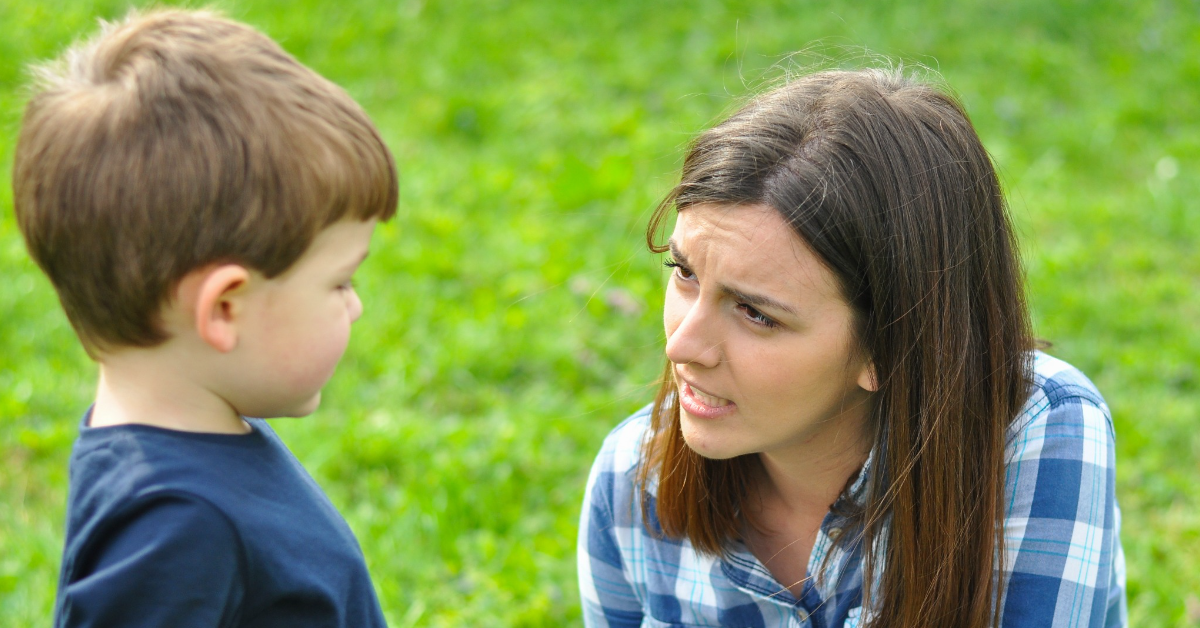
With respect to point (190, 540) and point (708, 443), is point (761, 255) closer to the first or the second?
point (708, 443)

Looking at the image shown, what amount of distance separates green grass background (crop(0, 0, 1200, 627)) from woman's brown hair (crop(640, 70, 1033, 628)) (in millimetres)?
344

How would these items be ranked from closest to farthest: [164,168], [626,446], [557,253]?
[164,168], [626,446], [557,253]

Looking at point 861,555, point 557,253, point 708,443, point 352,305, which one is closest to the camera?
point 352,305

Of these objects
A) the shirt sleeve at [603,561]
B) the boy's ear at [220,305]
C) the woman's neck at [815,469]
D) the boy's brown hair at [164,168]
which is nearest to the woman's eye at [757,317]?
the woman's neck at [815,469]

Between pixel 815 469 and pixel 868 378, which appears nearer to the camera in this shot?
pixel 868 378

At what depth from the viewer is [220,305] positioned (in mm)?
1338

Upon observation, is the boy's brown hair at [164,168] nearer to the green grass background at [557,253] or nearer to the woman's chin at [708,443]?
the green grass background at [557,253]

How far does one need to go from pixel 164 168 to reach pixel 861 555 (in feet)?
4.36

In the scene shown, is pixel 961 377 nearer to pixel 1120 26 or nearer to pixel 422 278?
pixel 422 278

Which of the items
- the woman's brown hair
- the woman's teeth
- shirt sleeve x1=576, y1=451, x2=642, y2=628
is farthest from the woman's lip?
shirt sleeve x1=576, y1=451, x2=642, y2=628

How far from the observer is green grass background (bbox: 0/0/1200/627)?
299cm

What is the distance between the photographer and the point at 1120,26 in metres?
6.07

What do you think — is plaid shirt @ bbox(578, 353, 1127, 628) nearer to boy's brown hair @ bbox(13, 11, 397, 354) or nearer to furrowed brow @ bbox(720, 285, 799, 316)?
furrowed brow @ bbox(720, 285, 799, 316)

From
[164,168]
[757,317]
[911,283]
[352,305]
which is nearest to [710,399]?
[757,317]
